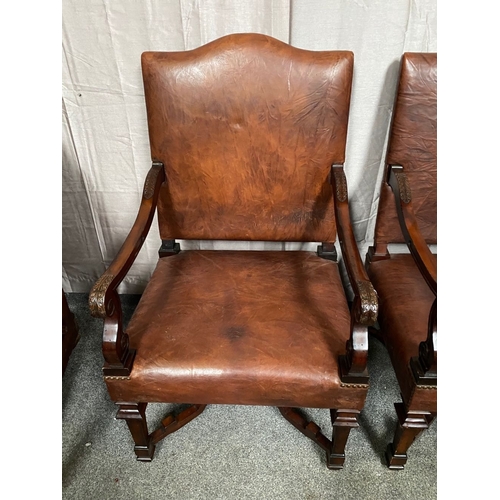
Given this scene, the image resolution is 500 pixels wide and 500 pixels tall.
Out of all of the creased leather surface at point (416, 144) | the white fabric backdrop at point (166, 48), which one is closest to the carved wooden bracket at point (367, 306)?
the creased leather surface at point (416, 144)

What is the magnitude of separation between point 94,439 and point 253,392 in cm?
68

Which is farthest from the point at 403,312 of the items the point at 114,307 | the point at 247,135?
the point at 114,307

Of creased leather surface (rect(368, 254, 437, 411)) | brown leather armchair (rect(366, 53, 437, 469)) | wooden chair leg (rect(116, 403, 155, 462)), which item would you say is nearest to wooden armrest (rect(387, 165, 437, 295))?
brown leather armchair (rect(366, 53, 437, 469))

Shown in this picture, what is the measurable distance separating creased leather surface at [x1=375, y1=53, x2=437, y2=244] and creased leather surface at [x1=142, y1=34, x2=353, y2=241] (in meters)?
0.15

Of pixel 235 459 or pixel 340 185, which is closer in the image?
pixel 340 185

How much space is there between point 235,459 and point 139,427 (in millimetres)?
323

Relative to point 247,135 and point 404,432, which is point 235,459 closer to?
point 404,432

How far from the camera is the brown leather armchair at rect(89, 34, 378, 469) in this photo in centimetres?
95

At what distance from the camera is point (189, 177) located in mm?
1164

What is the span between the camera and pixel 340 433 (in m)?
1.11

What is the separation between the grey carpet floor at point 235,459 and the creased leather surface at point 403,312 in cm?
36

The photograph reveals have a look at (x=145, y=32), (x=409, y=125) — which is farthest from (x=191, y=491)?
(x=145, y=32)

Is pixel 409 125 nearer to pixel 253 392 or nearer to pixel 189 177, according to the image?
pixel 189 177

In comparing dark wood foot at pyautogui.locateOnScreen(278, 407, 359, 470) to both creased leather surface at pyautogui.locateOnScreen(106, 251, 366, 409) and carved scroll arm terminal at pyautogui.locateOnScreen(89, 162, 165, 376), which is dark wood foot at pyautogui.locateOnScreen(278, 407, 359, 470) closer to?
creased leather surface at pyautogui.locateOnScreen(106, 251, 366, 409)
